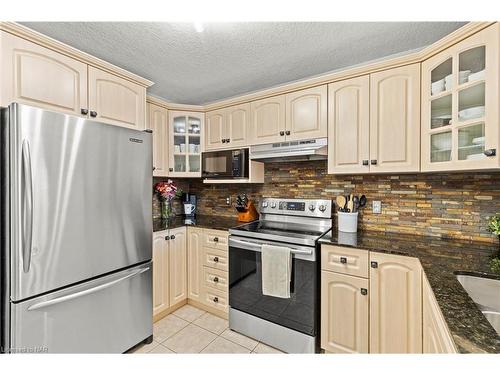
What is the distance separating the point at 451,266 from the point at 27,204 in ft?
7.31

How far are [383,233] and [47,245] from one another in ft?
7.55

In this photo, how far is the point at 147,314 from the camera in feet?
6.16

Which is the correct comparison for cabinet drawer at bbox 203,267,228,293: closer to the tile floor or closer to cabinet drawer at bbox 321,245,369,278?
the tile floor

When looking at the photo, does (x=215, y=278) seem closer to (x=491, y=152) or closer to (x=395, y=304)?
(x=395, y=304)

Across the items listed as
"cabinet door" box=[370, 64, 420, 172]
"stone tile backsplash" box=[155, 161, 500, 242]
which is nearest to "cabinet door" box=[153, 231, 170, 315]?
"stone tile backsplash" box=[155, 161, 500, 242]

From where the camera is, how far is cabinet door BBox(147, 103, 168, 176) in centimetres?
242

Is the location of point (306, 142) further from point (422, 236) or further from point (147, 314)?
point (147, 314)

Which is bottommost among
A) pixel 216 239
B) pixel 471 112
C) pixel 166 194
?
pixel 216 239

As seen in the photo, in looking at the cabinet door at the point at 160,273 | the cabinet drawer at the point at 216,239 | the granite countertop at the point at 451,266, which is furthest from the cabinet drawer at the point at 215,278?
the granite countertop at the point at 451,266

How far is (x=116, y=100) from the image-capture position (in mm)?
1813

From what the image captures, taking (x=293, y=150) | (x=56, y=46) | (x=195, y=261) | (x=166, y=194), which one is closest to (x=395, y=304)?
(x=293, y=150)

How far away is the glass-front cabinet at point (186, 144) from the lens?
8.64 ft

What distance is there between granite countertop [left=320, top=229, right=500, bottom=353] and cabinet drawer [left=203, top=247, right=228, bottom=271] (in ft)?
3.12
